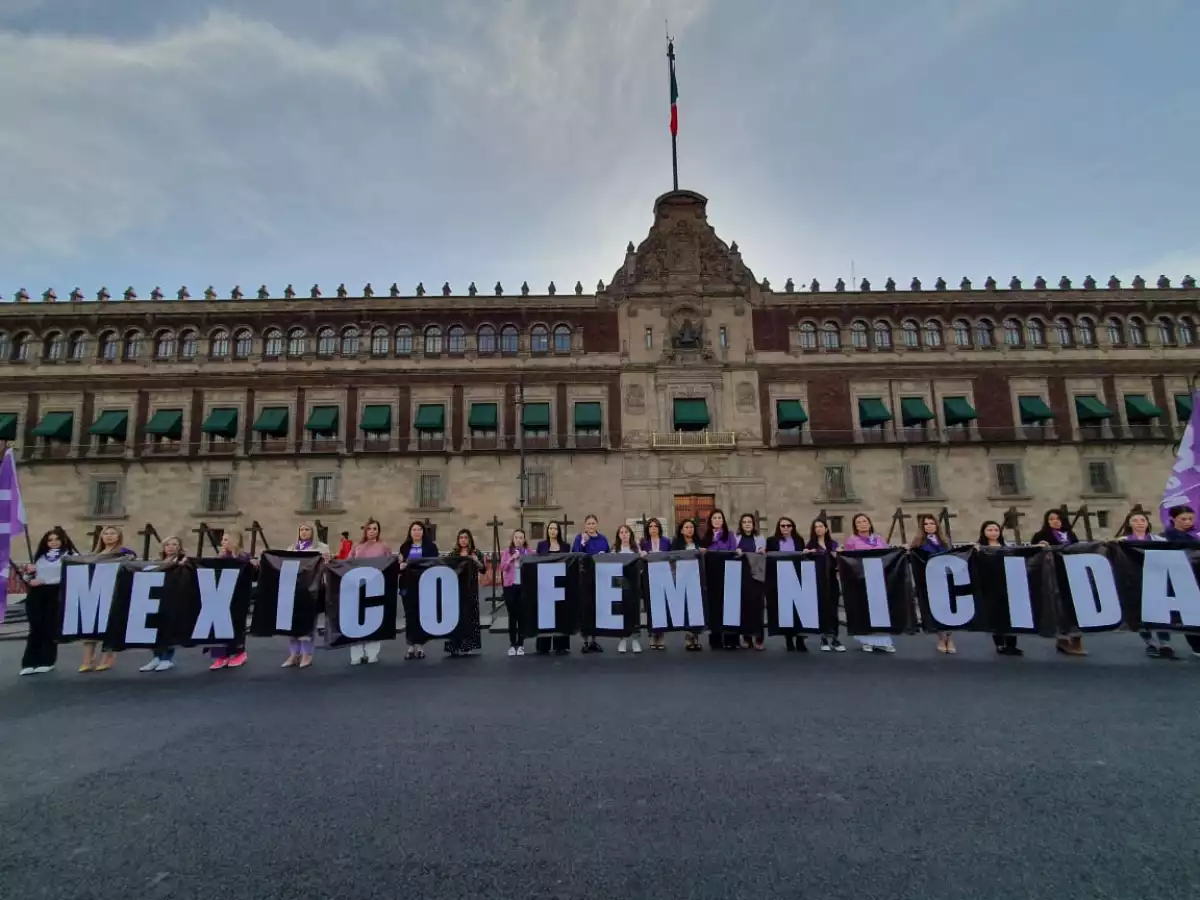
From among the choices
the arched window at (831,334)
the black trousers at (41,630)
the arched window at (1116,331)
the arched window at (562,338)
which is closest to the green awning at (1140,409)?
the arched window at (1116,331)

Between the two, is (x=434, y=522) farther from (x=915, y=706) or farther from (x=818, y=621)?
(x=915, y=706)

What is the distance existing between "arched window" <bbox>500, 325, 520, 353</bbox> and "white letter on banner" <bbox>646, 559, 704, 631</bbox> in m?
24.3

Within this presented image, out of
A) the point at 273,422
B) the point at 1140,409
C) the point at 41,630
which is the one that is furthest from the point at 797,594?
the point at 1140,409

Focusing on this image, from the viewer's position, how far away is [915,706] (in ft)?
18.2

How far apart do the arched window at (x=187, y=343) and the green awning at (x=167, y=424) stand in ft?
10.1

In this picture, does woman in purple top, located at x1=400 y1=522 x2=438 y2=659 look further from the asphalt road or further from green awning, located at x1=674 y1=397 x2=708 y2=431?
green awning, located at x1=674 y1=397 x2=708 y2=431

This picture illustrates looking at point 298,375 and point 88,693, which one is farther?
point 298,375

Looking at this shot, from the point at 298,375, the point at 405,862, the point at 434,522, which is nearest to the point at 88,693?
the point at 405,862

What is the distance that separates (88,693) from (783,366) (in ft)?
96.3

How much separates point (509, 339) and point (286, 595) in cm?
2453

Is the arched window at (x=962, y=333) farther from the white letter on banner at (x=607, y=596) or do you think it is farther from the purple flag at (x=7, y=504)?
the purple flag at (x=7, y=504)

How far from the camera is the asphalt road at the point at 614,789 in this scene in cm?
269

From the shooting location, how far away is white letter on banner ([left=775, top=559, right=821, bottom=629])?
8.55 metres

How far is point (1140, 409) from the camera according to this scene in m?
29.9
